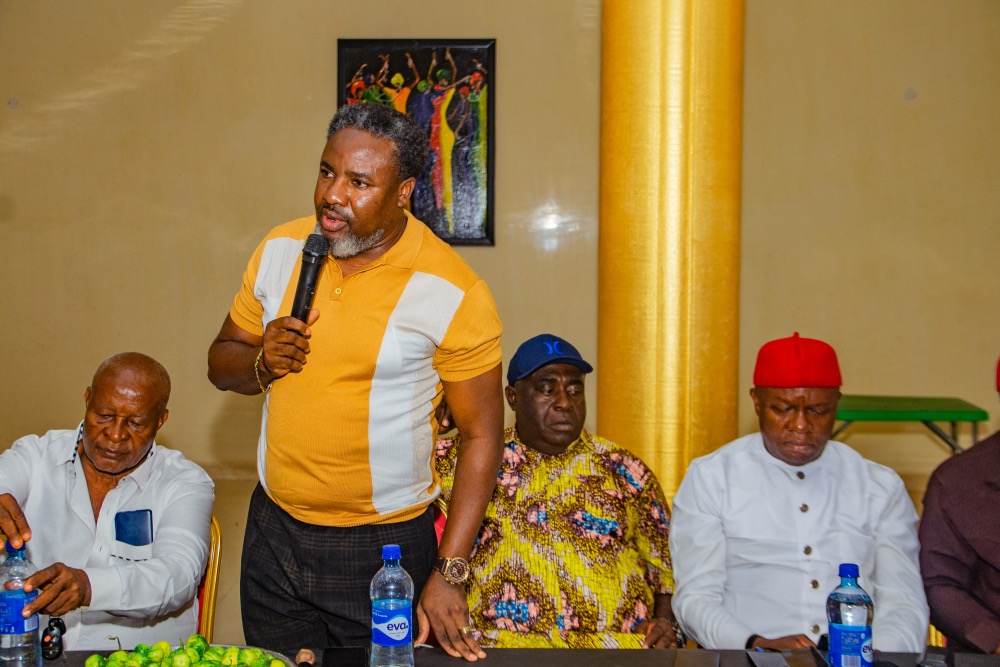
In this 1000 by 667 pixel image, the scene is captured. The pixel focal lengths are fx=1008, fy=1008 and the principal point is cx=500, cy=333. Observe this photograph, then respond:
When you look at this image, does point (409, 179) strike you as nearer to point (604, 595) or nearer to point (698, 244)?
point (604, 595)

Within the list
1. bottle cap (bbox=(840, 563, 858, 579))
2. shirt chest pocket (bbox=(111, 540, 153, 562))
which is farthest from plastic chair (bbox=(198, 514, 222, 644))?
bottle cap (bbox=(840, 563, 858, 579))

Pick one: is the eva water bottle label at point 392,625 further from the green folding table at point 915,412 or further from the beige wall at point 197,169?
the beige wall at point 197,169

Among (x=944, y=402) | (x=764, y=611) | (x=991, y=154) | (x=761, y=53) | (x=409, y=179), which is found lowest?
(x=764, y=611)

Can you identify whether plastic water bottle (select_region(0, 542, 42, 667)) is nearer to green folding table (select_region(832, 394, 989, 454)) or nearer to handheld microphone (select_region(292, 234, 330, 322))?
handheld microphone (select_region(292, 234, 330, 322))

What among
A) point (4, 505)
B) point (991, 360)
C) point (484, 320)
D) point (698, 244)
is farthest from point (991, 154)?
point (4, 505)

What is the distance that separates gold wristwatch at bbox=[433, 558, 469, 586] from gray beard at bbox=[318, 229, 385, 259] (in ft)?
2.29

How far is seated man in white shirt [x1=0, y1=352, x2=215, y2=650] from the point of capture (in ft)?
8.01

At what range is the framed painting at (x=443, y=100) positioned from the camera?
18.7 ft

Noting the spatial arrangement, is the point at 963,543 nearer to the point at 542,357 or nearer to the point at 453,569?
the point at 542,357

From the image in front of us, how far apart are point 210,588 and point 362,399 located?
787 millimetres

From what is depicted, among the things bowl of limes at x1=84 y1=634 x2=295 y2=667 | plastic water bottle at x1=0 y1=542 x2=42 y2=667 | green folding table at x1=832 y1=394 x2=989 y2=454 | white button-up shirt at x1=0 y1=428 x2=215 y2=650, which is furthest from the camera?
green folding table at x1=832 y1=394 x2=989 y2=454

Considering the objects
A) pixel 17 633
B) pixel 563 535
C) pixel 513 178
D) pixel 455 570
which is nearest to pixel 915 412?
pixel 513 178

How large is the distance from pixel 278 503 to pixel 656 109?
2991 millimetres

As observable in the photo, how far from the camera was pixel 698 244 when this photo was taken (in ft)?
15.2
